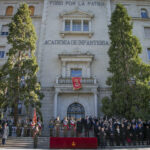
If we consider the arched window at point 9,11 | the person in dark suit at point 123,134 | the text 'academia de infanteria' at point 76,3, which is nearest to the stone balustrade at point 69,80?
the person in dark suit at point 123,134

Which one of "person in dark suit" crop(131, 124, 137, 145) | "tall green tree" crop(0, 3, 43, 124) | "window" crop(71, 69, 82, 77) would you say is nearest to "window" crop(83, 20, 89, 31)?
"window" crop(71, 69, 82, 77)

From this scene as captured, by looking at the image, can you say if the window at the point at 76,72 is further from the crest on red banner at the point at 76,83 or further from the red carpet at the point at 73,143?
the red carpet at the point at 73,143

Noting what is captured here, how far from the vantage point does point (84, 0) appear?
25312 mm

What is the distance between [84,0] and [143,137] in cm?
2047

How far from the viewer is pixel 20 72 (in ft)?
50.8

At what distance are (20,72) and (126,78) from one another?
9674 millimetres

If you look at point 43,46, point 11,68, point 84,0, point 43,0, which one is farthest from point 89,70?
point 43,0

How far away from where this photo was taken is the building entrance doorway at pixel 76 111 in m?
19.0

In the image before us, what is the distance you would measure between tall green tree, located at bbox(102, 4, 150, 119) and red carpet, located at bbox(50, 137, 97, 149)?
3721 mm

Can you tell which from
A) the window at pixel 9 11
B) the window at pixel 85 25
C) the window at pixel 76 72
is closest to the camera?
the window at pixel 76 72

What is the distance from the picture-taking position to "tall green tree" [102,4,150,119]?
1455cm

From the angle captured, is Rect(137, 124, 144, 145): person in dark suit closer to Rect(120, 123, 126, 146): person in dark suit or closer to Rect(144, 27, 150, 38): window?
Rect(120, 123, 126, 146): person in dark suit

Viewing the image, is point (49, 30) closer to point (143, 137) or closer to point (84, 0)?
point (84, 0)

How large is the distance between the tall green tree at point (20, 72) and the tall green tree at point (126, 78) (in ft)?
21.6
